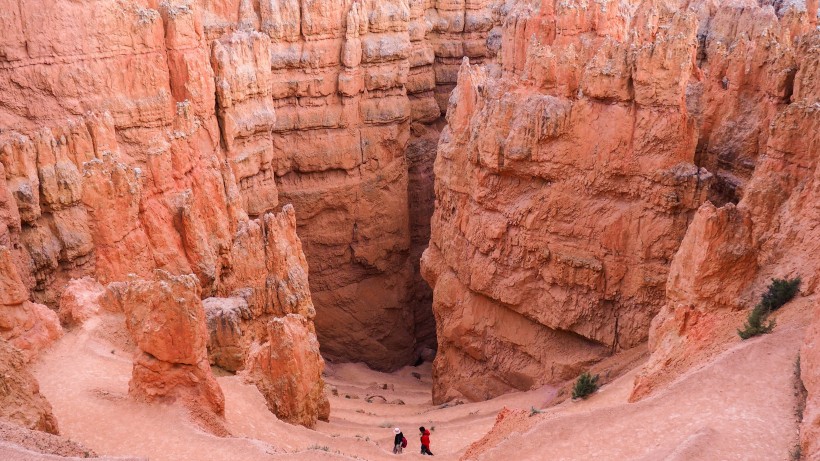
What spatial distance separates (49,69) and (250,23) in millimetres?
9400

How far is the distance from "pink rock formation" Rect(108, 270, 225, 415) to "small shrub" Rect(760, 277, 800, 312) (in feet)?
33.5

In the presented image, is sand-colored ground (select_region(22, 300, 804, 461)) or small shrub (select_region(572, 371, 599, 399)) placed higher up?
sand-colored ground (select_region(22, 300, 804, 461))

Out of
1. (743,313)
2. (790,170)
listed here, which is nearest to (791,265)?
(743,313)

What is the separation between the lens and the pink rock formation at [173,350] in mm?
14664

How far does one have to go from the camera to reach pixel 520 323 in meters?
24.9

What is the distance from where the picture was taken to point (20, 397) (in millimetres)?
12398

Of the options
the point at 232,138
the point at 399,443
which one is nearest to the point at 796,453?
the point at 399,443

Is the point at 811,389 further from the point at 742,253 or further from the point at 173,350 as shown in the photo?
the point at 173,350

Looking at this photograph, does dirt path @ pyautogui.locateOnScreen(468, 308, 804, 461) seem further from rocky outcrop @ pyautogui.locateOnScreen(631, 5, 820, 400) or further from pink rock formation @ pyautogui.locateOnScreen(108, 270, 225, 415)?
pink rock formation @ pyautogui.locateOnScreen(108, 270, 225, 415)

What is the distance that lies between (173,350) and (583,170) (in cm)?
1279

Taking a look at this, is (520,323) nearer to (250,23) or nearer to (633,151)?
(633,151)

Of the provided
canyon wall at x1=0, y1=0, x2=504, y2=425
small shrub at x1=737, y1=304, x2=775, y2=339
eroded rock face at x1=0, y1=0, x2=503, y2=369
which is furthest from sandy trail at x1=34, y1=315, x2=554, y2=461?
small shrub at x1=737, y1=304, x2=775, y2=339

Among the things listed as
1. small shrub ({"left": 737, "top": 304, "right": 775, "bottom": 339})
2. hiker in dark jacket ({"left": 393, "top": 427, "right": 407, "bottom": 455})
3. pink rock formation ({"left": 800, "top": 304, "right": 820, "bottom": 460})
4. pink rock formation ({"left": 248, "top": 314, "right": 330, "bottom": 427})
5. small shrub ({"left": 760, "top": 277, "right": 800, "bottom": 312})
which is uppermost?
pink rock formation ({"left": 800, "top": 304, "right": 820, "bottom": 460})

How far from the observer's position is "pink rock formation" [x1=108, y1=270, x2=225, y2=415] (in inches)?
577
